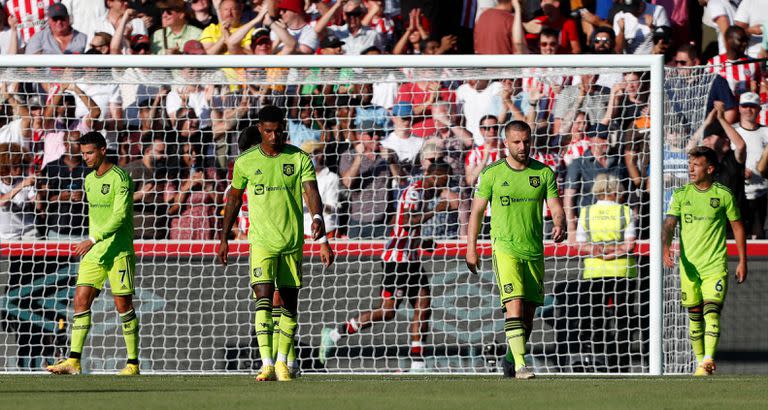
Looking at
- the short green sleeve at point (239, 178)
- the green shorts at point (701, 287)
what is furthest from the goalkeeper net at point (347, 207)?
the short green sleeve at point (239, 178)

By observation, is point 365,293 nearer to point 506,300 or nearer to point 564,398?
point 506,300

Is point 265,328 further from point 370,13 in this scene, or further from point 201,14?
point 201,14

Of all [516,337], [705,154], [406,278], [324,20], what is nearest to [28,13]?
[324,20]

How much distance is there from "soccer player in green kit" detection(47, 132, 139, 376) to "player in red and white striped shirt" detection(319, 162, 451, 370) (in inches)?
95.0

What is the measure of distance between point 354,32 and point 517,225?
236 inches

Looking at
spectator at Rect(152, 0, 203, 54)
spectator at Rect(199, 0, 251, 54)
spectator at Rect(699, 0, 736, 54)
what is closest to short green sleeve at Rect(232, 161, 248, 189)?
spectator at Rect(199, 0, 251, 54)

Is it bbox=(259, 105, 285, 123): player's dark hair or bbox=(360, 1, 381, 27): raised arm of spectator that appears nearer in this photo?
bbox=(259, 105, 285, 123): player's dark hair

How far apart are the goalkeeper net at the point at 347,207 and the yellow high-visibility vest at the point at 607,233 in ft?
0.19

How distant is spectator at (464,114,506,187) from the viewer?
13.2 metres

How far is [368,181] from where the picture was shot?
13203mm

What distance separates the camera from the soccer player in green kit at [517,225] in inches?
391

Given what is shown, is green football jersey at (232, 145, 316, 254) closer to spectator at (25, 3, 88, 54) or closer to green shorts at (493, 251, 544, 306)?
green shorts at (493, 251, 544, 306)

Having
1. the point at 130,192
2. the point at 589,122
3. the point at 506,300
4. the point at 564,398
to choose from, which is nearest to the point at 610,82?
the point at 589,122

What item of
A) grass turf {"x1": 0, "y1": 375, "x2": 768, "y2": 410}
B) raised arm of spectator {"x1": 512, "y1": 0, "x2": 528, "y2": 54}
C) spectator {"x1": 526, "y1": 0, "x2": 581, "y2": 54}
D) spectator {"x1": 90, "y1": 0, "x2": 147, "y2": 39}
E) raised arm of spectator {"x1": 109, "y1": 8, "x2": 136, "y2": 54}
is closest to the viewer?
grass turf {"x1": 0, "y1": 375, "x2": 768, "y2": 410}
